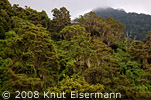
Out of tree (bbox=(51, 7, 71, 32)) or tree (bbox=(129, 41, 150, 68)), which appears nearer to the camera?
tree (bbox=(129, 41, 150, 68))

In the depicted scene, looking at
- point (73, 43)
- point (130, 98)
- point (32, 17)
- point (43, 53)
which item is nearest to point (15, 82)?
point (43, 53)

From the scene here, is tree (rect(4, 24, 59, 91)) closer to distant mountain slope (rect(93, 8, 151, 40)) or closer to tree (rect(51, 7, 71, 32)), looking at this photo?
tree (rect(51, 7, 71, 32))

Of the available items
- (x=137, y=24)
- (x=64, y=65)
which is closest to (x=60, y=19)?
(x=64, y=65)

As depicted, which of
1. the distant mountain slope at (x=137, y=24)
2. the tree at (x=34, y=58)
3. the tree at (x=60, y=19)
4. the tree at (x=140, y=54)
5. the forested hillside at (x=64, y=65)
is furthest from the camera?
the distant mountain slope at (x=137, y=24)

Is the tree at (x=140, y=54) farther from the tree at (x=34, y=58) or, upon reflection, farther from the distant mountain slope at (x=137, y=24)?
the distant mountain slope at (x=137, y=24)

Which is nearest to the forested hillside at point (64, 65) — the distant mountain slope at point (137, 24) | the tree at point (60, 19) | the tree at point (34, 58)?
the tree at point (34, 58)

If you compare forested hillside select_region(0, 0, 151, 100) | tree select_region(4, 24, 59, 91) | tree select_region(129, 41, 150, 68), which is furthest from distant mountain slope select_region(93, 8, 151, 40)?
tree select_region(4, 24, 59, 91)

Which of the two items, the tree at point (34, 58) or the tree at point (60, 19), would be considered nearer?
the tree at point (34, 58)

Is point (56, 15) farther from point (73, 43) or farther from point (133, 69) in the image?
point (133, 69)

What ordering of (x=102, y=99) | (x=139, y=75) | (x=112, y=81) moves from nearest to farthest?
(x=102, y=99), (x=112, y=81), (x=139, y=75)

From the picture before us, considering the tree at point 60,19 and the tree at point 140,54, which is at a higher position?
the tree at point 60,19

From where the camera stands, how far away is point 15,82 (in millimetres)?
8500

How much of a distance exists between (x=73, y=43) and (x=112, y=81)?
8.70 metres

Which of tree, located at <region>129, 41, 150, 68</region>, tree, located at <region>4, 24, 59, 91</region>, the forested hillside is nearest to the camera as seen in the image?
the forested hillside
